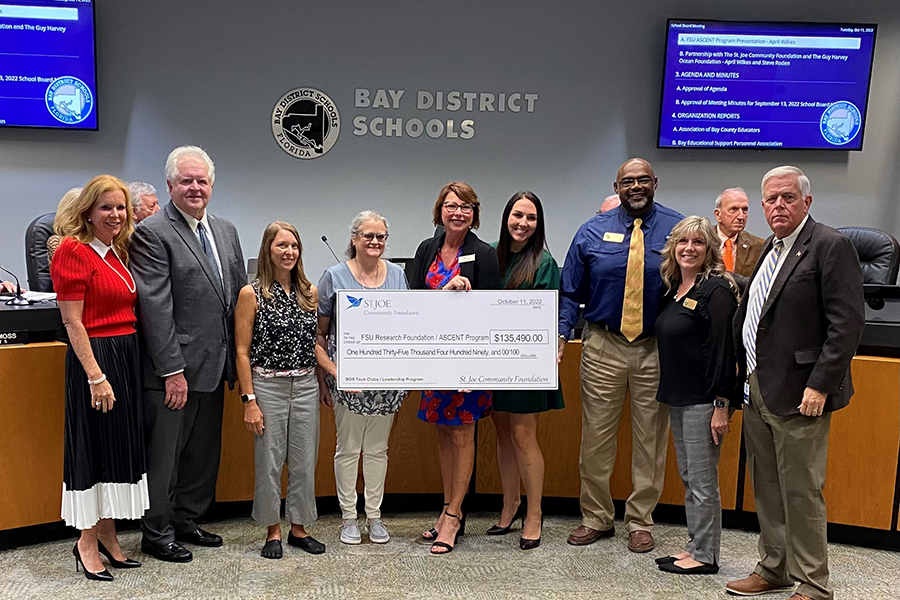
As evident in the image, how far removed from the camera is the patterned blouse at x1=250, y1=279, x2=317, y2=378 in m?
2.98

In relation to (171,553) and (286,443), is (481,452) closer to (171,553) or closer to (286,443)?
(286,443)

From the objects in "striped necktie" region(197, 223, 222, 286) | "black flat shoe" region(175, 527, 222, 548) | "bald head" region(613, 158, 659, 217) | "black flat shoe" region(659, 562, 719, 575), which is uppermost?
"bald head" region(613, 158, 659, 217)

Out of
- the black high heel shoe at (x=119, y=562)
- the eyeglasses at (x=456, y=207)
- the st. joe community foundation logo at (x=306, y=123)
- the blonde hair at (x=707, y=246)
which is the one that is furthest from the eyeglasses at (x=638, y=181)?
the st. joe community foundation logo at (x=306, y=123)

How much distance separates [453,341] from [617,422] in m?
0.87

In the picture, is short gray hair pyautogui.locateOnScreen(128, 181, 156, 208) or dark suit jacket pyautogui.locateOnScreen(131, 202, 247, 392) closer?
dark suit jacket pyautogui.locateOnScreen(131, 202, 247, 392)

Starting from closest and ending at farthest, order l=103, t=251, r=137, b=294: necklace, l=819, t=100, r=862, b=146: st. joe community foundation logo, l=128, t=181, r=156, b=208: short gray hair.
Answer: l=103, t=251, r=137, b=294: necklace → l=128, t=181, r=156, b=208: short gray hair → l=819, t=100, r=862, b=146: st. joe community foundation logo

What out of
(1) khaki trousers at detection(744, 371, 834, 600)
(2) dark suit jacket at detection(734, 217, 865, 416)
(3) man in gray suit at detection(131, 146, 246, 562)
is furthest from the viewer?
(3) man in gray suit at detection(131, 146, 246, 562)

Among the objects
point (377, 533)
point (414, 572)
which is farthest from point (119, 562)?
point (414, 572)

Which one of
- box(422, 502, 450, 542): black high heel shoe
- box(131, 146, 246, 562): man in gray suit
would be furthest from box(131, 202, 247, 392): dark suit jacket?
box(422, 502, 450, 542): black high heel shoe

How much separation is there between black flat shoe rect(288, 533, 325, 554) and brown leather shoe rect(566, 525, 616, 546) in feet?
3.72

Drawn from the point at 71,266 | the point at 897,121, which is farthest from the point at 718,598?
the point at 897,121

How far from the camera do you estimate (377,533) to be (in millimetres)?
3316

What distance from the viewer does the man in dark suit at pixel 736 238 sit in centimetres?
415

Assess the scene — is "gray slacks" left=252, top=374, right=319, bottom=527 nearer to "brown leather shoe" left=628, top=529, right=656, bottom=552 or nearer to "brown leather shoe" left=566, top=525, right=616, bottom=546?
"brown leather shoe" left=566, top=525, right=616, bottom=546
